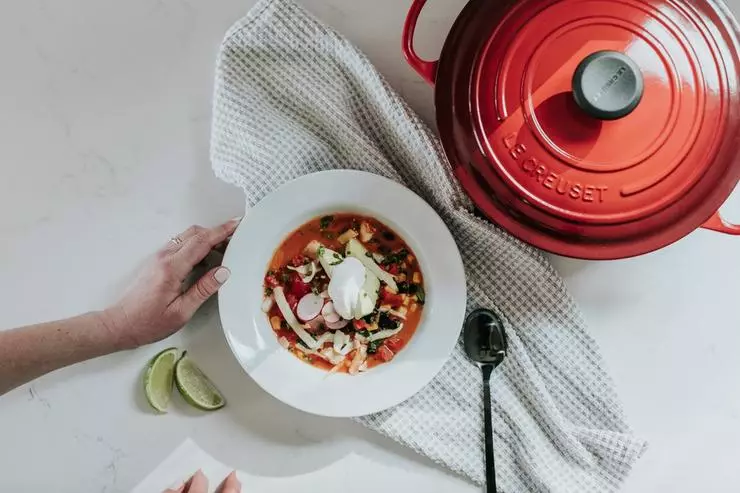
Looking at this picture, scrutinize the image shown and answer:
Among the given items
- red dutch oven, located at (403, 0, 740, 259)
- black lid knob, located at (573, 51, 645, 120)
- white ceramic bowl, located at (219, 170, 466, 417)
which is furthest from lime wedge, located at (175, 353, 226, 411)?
black lid knob, located at (573, 51, 645, 120)

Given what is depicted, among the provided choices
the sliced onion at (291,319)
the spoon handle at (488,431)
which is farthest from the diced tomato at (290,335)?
the spoon handle at (488,431)

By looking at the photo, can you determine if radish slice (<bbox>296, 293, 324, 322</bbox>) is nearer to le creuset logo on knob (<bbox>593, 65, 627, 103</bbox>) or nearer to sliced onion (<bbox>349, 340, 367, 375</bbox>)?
sliced onion (<bbox>349, 340, 367, 375</bbox>)

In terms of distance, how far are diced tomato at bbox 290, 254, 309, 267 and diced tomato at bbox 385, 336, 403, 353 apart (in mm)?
208

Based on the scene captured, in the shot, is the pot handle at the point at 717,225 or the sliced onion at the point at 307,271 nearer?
the pot handle at the point at 717,225

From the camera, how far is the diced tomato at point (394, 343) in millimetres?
1277

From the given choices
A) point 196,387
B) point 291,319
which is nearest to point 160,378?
point 196,387

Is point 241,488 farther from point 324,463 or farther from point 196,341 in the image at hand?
point 196,341

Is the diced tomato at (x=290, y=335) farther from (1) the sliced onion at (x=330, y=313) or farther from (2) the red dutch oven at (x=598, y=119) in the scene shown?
(2) the red dutch oven at (x=598, y=119)

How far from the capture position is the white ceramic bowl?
1.23 meters

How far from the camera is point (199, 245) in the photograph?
4.11ft

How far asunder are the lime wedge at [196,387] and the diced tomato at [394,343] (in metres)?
0.34

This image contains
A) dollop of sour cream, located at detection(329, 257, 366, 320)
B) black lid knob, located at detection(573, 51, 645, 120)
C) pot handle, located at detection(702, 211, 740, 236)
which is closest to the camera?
black lid knob, located at detection(573, 51, 645, 120)

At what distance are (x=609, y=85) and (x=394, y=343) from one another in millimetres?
601

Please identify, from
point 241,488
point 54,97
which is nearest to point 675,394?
point 241,488
